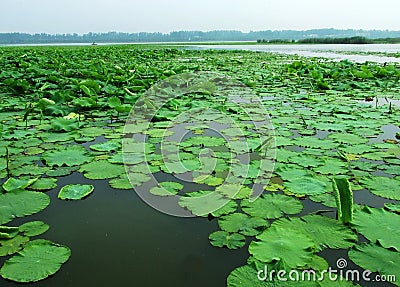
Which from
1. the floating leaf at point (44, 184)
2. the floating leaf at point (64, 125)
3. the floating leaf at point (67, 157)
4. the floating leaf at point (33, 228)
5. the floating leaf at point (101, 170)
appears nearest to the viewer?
the floating leaf at point (33, 228)

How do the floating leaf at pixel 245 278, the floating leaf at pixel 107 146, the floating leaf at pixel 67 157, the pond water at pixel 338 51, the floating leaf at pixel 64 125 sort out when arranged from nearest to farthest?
the floating leaf at pixel 245 278 < the floating leaf at pixel 67 157 < the floating leaf at pixel 107 146 < the floating leaf at pixel 64 125 < the pond water at pixel 338 51

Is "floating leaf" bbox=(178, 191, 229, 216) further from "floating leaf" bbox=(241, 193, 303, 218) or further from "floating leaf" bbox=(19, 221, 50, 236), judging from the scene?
"floating leaf" bbox=(19, 221, 50, 236)

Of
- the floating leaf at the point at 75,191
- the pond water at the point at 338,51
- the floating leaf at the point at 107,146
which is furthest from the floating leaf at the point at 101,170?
the pond water at the point at 338,51

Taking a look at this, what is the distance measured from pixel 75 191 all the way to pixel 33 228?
14.8 inches

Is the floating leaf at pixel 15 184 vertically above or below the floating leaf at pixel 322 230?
above

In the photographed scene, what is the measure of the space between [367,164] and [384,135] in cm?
87

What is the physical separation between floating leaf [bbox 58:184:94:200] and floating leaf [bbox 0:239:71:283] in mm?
443

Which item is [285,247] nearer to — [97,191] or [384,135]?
[97,191]

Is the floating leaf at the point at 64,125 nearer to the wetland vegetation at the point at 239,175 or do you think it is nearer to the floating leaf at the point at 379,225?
the wetland vegetation at the point at 239,175

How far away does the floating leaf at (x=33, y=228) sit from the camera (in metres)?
1.48

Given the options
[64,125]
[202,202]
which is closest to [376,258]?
[202,202]

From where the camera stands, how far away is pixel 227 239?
1.43 meters

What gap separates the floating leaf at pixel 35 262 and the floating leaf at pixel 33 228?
0.09 metres

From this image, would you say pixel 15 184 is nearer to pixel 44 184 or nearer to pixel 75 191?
pixel 44 184
